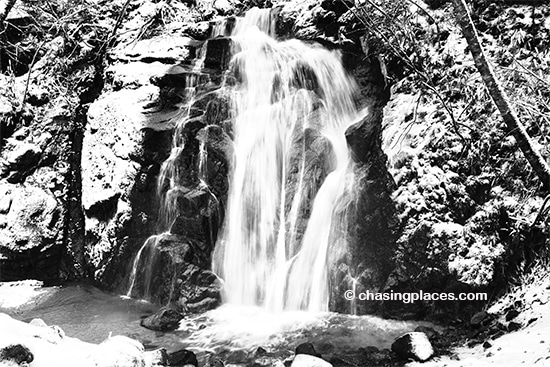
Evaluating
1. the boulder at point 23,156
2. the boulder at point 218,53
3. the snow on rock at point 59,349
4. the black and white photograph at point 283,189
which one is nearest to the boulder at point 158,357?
the black and white photograph at point 283,189

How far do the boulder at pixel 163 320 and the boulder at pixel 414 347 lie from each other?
3.94 m

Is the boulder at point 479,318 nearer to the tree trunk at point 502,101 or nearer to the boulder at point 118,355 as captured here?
the tree trunk at point 502,101

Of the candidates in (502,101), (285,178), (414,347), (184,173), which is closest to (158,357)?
(414,347)

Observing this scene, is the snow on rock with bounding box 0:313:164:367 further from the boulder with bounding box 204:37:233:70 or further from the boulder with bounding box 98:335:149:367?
the boulder with bounding box 204:37:233:70

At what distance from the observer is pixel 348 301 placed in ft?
26.6

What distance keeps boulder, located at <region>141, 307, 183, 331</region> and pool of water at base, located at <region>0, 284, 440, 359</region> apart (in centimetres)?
12

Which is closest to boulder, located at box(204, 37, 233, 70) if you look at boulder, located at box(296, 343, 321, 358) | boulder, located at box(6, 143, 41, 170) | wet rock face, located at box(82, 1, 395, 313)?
wet rock face, located at box(82, 1, 395, 313)

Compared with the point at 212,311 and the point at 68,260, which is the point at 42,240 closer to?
the point at 68,260

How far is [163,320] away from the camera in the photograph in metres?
8.37

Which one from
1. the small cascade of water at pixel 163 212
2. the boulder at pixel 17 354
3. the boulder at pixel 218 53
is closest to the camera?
the boulder at pixel 17 354

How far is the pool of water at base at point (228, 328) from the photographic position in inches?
281

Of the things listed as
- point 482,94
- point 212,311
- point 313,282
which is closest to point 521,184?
point 482,94

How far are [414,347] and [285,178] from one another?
14.9 feet

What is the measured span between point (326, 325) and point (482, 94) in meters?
4.76
